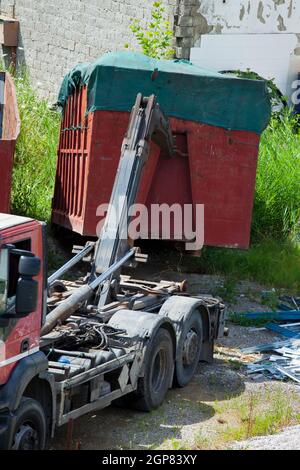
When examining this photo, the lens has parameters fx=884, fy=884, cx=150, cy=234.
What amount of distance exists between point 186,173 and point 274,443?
529 centimetres

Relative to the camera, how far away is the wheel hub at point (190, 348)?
9.21m

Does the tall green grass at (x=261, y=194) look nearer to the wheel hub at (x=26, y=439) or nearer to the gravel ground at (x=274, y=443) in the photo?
the gravel ground at (x=274, y=443)

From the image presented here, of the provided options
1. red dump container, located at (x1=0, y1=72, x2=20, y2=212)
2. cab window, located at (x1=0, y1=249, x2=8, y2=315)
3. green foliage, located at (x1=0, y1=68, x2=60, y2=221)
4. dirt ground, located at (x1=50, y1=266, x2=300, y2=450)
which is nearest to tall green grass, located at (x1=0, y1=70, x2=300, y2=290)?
green foliage, located at (x1=0, y1=68, x2=60, y2=221)

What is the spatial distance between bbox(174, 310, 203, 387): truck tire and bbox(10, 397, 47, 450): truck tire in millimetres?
2737

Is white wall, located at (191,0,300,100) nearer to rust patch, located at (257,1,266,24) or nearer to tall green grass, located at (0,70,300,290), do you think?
rust patch, located at (257,1,266,24)

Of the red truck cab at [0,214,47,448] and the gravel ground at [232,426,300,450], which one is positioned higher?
the red truck cab at [0,214,47,448]

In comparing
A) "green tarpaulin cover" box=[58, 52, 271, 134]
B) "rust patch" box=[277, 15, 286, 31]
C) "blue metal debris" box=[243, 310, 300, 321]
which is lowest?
"blue metal debris" box=[243, 310, 300, 321]

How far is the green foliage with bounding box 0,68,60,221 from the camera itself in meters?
14.4

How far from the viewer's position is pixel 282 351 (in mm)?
10477

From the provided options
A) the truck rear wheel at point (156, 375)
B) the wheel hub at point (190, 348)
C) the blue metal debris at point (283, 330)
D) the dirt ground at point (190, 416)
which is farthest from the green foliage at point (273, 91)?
the truck rear wheel at point (156, 375)

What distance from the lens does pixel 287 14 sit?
18875 millimetres

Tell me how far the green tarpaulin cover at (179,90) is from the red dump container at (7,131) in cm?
127

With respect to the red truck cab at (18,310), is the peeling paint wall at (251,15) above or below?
above

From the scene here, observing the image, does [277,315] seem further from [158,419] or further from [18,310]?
[18,310]
